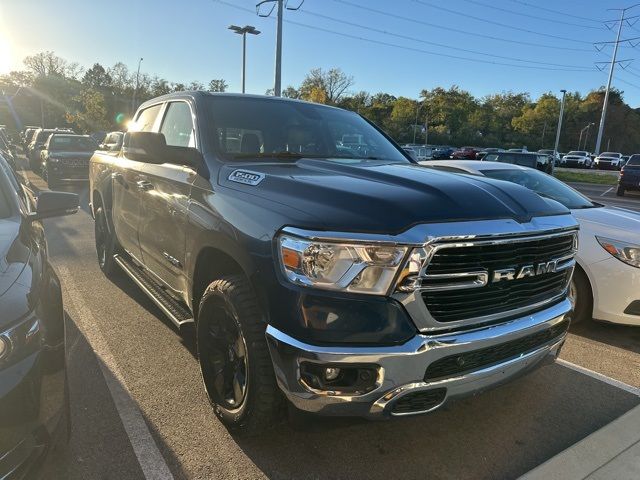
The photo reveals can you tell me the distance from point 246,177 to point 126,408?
1.67 m

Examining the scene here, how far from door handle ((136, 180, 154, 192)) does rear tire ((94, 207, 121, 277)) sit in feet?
4.50

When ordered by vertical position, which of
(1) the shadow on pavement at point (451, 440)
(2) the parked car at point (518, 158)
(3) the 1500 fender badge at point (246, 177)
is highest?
(3) the 1500 fender badge at point (246, 177)

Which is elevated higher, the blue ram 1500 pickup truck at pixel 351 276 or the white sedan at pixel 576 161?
the blue ram 1500 pickup truck at pixel 351 276

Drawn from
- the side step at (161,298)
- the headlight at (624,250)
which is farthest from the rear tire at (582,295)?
the side step at (161,298)

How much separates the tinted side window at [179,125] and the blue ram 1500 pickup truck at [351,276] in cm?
15

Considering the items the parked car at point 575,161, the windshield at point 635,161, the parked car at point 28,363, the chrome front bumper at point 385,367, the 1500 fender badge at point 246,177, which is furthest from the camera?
the parked car at point 575,161

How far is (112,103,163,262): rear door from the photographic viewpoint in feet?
13.9

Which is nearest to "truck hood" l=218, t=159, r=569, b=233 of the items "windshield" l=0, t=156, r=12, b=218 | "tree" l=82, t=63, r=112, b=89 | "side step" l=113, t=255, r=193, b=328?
"side step" l=113, t=255, r=193, b=328

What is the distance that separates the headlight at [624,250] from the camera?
172 inches

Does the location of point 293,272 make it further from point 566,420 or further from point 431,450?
point 566,420

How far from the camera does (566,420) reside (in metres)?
3.13

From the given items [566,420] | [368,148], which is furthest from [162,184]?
[566,420]

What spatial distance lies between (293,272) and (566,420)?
2205 mm

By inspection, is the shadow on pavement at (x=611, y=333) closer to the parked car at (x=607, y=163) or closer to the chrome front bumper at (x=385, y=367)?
the chrome front bumper at (x=385, y=367)
